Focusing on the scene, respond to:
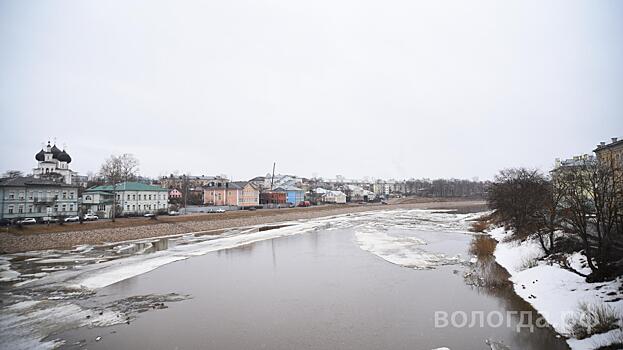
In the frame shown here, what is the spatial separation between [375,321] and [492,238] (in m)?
23.6

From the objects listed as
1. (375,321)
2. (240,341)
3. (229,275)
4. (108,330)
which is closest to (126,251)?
(229,275)

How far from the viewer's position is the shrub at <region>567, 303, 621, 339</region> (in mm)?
10062

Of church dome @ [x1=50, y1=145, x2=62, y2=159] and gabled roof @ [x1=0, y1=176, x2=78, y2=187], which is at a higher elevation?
church dome @ [x1=50, y1=145, x2=62, y2=159]

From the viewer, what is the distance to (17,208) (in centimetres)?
3741

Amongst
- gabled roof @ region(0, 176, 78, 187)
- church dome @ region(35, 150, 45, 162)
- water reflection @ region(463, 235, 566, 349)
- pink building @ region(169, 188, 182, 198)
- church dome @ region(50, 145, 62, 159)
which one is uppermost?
church dome @ region(50, 145, 62, 159)

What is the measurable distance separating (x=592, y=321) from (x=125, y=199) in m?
49.3

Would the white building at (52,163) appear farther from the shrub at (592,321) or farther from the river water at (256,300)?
the shrub at (592,321)

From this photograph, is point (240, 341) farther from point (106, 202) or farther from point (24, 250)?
point (106, 202)

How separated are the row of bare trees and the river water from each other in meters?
3.16

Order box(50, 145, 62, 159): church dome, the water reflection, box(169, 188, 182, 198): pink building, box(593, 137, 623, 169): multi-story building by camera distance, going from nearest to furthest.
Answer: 1. the water reflection
2. box(593, 137, 623, 169): multi-story building
3. box(50, 145, 62, 159): church dome
4. box(169, 188, 182, 198): pink building

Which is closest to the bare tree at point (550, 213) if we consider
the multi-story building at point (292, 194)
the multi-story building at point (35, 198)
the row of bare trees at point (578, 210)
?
the row of bare trees at point (578, 210)

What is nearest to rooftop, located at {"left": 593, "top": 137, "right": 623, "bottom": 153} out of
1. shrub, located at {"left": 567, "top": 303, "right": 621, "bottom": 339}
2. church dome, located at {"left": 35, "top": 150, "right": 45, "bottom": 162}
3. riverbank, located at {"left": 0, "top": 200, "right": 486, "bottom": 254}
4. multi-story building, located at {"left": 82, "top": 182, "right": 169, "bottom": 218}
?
shrub, located at {"left": 567, "top": 303, "right": 621, "bottom": 339}

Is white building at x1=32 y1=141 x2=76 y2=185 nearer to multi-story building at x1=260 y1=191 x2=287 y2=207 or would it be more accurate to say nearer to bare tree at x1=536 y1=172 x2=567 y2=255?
multi-story building at x1=260 y1=191 x2=287 y2=207

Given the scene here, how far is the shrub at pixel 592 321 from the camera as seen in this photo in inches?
396
